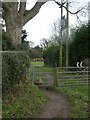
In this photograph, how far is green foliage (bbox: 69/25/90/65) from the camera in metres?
26.9

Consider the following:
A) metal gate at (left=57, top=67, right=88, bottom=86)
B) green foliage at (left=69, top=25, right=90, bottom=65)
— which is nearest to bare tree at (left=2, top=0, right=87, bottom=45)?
metal gate at (left=57, top=67, right=88, bottom=86)

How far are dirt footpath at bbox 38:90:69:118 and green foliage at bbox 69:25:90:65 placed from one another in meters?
14.3

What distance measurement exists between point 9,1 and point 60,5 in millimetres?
4575

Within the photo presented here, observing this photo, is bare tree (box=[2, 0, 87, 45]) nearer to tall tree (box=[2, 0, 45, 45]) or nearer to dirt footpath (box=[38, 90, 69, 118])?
tall tree (box=[2, 0, 45, 45])

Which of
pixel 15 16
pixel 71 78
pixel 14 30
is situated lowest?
pixel 71 78

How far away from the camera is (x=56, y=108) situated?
1074 cm

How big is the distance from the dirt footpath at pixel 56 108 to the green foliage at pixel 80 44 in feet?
47.0

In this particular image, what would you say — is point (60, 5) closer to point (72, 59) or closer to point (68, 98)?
point (68, 98)

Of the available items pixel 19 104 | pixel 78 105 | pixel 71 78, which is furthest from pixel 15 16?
pixel 19 104

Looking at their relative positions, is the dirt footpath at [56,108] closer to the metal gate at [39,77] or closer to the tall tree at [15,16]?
the tall tree at [15,16]

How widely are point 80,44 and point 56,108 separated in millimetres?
17630

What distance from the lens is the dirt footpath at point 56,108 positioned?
31.2 ft

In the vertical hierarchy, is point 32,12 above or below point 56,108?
above

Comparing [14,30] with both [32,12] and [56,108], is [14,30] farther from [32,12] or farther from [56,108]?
[56,108]
